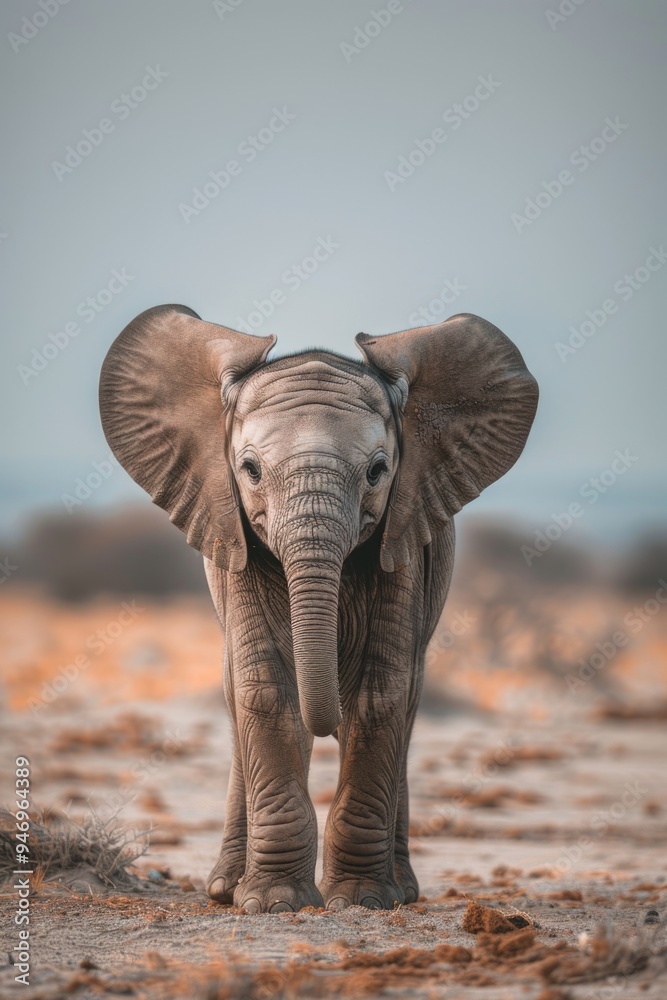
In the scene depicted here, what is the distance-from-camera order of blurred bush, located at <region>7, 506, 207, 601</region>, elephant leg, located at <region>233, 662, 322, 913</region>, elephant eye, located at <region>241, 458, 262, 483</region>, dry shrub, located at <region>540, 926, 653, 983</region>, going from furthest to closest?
blurred bush, located at <region>7, 506, 207, 601</region> → elephant leg, located at <region>233, 662, 322, 913</region> → elephant eye, located at <region>241, 458, 262, 483</region> → dry shrub, located at <region>540, 926, 653, 983</region>

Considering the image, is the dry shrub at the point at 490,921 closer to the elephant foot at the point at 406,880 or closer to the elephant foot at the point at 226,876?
the elephant foot at the point at 406,880

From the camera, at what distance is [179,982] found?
16.8 feet

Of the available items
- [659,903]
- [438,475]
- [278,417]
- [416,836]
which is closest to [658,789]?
[416,836]

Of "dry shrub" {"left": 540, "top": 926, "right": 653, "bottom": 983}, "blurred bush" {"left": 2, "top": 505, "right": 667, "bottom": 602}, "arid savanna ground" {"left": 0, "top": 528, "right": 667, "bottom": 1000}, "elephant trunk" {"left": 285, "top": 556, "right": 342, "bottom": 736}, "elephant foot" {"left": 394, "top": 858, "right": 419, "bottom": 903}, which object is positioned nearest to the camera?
"dry shrub" {"left": 540, "top": 926, "right": 653, "bottom": 983}

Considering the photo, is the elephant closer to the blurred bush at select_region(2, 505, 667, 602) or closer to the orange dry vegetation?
the orange dry vegetation

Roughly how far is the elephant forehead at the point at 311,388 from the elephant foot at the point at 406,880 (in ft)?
9.92

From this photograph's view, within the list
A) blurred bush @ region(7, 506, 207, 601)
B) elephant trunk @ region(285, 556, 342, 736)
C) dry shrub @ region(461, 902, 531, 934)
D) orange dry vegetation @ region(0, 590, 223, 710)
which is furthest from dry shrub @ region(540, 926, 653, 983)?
blurred bush @ region(7, 506, 207, 601)

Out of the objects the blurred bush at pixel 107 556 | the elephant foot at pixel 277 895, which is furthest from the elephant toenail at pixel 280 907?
the blurred bush at pixel 107 556

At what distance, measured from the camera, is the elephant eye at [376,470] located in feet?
24.0

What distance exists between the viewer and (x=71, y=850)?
8883 mm

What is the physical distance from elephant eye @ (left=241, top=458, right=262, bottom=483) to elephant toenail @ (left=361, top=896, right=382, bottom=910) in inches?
97.8

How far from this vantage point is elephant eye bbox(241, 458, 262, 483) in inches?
286

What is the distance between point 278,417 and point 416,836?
6.71 meters

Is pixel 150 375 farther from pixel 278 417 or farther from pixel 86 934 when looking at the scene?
pixel 86 934
